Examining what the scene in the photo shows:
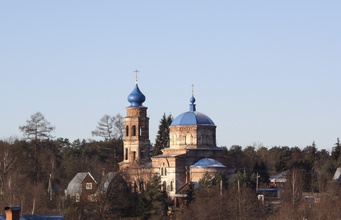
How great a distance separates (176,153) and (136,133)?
4.19 meters

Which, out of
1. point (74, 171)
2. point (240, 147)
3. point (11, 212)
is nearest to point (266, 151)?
point (240, 147)

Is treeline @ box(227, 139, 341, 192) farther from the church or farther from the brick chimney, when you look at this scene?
the brick chimney

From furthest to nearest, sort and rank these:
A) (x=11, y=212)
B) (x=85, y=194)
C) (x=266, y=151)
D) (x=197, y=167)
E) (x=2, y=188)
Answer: (x=266, y=151), (x=197, y=167), (x=85, y=194), (x=2, y=188), (x=11, y=212)

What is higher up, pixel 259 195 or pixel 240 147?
pixel 240 147

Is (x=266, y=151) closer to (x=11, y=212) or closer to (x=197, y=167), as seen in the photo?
(x=197, y=167)

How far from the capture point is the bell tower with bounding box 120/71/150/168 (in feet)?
220

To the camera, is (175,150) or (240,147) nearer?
(175,150)

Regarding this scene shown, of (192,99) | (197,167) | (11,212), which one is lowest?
(11,212)

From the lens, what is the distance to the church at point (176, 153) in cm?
6262

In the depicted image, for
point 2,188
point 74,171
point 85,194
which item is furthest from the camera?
point 74,171

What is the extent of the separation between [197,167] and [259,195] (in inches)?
201

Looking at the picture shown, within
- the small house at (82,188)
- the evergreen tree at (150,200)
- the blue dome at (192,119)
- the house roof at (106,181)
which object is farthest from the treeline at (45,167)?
the blue dome at (192,119)

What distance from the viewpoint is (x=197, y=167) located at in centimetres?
6222

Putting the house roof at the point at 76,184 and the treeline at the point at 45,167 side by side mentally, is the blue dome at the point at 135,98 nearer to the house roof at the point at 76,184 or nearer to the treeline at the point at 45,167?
the treeline at the point at 45,167
